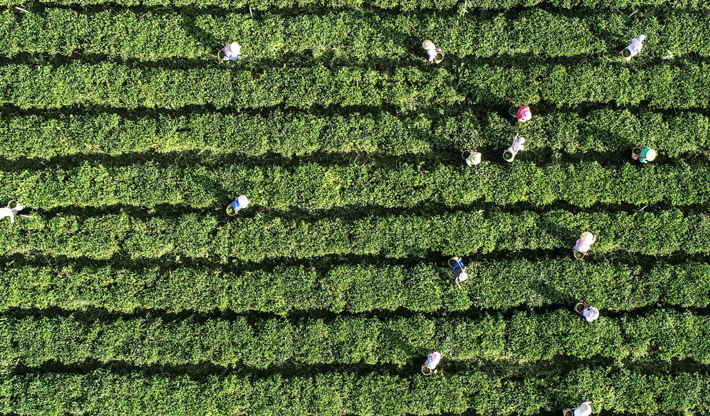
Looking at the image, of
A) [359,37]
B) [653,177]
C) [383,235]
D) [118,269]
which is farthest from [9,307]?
[653,177]

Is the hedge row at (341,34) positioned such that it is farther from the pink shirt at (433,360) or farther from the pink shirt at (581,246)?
the pink shirt at (433,360)

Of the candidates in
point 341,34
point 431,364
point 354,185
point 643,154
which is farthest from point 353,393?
point 643,154

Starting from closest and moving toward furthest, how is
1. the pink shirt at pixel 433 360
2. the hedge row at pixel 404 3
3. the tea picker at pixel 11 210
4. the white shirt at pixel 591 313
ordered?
the pink shirt at pixel 433 360 < the white shirt at pixel 591 313 < the tea picker at pixel 11 210 < the hedge row at pixel 404 3

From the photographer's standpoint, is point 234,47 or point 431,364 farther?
point 234,47

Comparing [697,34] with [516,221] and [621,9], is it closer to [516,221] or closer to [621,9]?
[621,9]

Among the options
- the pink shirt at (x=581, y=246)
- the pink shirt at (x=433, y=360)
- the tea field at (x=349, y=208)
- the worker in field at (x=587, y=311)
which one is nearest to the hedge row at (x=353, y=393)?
the tea field at (x=349, y=208)

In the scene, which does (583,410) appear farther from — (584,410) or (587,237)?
(587,237)
